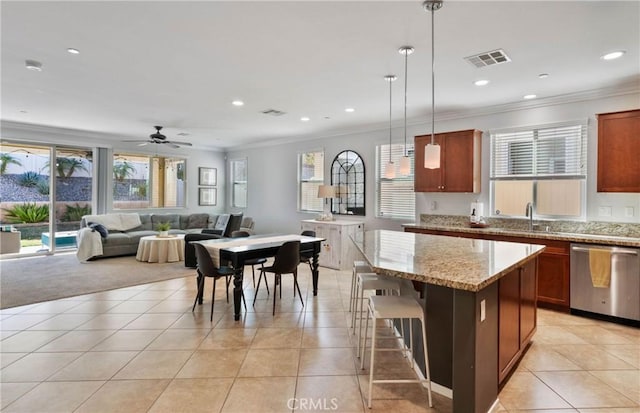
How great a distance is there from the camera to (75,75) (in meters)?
3.92

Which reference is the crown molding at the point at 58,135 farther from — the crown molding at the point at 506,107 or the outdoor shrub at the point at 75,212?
the crown molding at the point at 506,107

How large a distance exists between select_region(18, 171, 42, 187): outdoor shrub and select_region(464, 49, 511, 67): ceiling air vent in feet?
27.6

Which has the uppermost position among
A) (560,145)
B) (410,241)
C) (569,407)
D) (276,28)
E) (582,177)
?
(276,28)

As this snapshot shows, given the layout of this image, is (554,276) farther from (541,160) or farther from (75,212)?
(75,212)

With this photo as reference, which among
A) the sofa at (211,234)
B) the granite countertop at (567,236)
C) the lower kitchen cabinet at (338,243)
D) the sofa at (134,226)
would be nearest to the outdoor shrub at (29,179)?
the sofa at (134,226)

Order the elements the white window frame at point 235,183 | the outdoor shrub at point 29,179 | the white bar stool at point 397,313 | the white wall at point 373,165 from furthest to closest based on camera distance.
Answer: the white window frame at point 235,183
the outdoor shrub at point 29,179
the white wall at point 373,165
the white bar stool at point 397,313

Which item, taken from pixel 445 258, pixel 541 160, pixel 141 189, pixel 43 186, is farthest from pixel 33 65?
pixel 541 160

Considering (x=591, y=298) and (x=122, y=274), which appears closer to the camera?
(x=591, y=298)

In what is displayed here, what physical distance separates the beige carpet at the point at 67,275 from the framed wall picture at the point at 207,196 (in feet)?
9.73

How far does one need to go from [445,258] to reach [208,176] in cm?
862

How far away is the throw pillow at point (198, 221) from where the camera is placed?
884 centimetres

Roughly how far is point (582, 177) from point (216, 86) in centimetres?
477

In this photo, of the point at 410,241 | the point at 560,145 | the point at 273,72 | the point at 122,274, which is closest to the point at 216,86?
the point at 273,72

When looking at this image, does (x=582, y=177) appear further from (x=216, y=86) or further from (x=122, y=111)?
(x=122, y=111)
